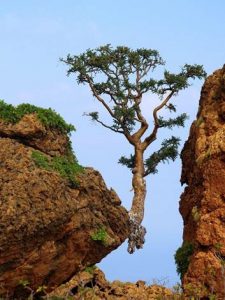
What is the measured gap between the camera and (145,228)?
29250 millimetres

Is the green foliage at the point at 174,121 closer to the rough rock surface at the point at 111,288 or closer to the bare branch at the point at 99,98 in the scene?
the bare branch at the point at 99,98

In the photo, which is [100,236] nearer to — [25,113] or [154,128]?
[25,113]

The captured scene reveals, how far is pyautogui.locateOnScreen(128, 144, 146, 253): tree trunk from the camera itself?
28.5m

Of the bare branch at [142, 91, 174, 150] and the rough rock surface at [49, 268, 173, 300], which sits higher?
the bare branch at [142, 91, 174, 150]

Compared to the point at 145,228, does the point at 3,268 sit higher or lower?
lower

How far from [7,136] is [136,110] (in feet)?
54.9

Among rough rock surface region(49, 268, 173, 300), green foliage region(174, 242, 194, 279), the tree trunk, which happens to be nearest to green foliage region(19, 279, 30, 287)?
rough rock surface region(49, 268, 173, 300)

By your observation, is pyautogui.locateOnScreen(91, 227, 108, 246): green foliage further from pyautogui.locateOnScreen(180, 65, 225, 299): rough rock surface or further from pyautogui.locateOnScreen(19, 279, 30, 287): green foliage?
pyautogui.locateOnScreen(180, 65, 225, 299): rough rock surface

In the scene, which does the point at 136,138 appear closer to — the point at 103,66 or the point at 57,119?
the point at 103,66

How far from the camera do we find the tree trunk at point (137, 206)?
93.5 ft

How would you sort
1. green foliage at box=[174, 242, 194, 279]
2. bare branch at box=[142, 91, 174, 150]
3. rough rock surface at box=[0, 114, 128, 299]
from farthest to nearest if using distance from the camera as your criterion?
bare branch at box=[142, 91, 174, 150], green foliage at box=[174, 242, 194, 279], rough rock surface at box=[0, 114, 128, 299]

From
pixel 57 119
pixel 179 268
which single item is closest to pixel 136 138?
pixel 179 268

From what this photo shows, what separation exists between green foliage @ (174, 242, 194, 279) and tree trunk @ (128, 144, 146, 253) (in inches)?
335

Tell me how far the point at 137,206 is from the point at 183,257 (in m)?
10.7
